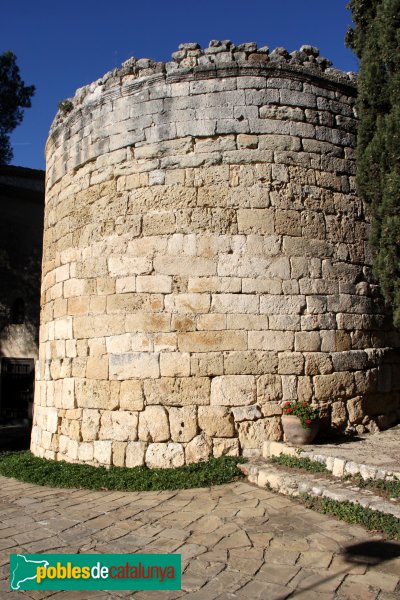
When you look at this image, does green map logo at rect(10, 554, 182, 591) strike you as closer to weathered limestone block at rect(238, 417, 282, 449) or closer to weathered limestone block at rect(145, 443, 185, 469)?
weathered limestone block at rect(145, 443, 185, 469)

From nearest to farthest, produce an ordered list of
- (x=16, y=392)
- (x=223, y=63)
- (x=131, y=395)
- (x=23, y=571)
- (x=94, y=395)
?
(x=23, y=571), (x=131, y=395), (x=94, y=395), (x=223, y=63), (x=16, y=392)

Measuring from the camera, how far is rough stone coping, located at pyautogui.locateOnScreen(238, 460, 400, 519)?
4.33 meters

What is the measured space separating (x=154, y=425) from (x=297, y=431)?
Result: 1719 millimetres

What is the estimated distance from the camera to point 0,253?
15680 mm

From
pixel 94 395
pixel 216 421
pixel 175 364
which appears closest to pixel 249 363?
pixel 216 421

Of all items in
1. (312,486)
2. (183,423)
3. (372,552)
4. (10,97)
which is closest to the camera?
(372,552)

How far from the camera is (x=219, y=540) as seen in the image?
13.1ft

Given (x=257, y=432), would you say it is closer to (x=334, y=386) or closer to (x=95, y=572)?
(x=334, y=386)

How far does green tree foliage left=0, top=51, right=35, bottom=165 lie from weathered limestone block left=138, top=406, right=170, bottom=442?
1443cm

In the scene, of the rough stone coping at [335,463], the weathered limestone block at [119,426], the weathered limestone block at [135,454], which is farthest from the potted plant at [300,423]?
the weathered limestone block at [119,426]

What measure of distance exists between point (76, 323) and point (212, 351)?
2051 mm

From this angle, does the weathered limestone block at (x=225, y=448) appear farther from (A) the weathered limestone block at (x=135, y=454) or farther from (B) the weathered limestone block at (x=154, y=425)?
(A) the weathered limestone block at (x=135, y=454)

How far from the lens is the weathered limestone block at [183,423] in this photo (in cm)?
620

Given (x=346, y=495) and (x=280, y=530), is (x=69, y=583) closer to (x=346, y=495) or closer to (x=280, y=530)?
(x=280, y=530)
